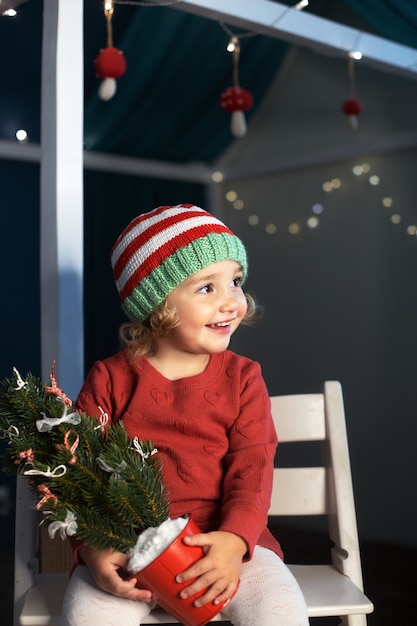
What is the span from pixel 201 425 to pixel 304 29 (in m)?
1.35

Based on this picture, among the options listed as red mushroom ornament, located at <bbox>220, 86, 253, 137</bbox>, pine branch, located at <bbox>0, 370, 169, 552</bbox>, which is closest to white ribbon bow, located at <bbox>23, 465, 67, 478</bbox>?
pine branch, located at <bbox>0, 370, 169, 552</bbox>

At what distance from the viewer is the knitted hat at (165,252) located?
1393mm

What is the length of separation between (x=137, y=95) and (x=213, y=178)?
702mm

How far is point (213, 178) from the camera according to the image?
12.7 ft

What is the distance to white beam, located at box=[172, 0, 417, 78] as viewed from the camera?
2.09 meters

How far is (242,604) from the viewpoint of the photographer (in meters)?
1.23

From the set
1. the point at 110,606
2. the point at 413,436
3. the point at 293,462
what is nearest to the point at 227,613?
the point at 110,606

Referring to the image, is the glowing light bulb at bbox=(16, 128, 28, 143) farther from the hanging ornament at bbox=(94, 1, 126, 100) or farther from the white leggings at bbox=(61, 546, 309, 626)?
the white leggings at bbox=(61, 546, 309, 626)

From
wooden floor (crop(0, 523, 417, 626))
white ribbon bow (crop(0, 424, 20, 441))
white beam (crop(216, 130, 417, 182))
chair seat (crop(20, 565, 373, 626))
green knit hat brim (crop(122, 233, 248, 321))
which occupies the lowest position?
wooden floor (crop(0, 523, 417, 626))

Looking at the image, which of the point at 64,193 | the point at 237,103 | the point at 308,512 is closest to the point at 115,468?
the point at 308,512

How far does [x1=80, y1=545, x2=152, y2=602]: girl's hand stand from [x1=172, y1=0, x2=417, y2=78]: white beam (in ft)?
4.43

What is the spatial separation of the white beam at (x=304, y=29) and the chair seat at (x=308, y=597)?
1339 mm

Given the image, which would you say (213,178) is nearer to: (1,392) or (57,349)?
(57,349)

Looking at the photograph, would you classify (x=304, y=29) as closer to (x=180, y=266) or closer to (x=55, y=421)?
(x=180, y=266)
